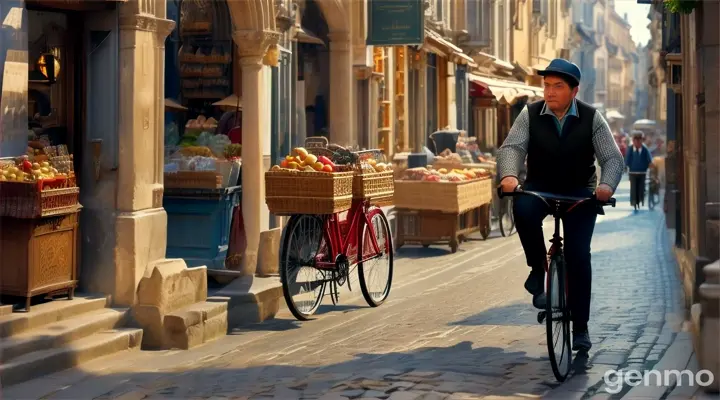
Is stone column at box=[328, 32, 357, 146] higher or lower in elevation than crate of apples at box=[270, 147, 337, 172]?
higher

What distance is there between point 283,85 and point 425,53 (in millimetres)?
12392

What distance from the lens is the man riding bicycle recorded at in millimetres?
8336

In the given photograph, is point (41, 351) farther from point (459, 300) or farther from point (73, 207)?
point (459, 300)

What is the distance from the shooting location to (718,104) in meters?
9.50

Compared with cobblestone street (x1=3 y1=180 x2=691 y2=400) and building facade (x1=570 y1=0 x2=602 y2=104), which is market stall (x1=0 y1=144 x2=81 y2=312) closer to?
cobblestone street (x1=3 y1=180 x2=691 y2=400)

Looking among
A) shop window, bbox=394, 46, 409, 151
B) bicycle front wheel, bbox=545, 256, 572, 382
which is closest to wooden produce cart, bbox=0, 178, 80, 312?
bicycle front wheel, bbox=545, 256, 572, 382

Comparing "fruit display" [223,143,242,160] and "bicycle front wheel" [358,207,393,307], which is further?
"fruit display" [223,143,242,160]

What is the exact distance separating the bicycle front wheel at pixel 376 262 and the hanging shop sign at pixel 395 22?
22.2 feet

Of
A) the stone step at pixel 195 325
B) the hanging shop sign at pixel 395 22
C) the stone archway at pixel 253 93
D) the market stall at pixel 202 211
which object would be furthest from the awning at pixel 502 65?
the stone step at pixel 195 325

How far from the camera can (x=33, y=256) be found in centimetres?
931

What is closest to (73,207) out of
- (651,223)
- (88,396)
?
(88,396)

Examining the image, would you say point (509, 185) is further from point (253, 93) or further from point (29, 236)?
point (253, 93)

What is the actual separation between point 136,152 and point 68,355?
1.98 meters

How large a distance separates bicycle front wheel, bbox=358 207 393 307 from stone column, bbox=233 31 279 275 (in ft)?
4.50
